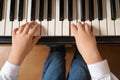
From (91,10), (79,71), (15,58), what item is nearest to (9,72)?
(15,58)

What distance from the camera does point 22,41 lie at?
103 centimetres

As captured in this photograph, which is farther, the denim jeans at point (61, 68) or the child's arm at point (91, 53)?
the denim jeans at point (61, 68)

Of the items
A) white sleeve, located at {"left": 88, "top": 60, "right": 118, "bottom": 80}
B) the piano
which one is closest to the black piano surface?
the piano

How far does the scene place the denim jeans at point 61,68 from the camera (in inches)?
42.3

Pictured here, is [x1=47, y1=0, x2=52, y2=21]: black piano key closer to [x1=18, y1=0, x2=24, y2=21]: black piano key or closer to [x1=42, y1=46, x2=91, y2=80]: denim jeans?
[x1=18, y1=0, x2=24, y2=21]: black piano key

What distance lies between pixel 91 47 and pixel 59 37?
14 centimetres

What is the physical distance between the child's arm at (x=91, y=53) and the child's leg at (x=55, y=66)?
7.0 inches

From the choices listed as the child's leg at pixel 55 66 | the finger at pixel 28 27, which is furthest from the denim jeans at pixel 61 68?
the finger at pixel 28 27

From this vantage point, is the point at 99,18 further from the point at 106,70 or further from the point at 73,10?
the point at 106,70

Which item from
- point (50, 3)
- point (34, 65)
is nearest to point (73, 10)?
point (50, 3)

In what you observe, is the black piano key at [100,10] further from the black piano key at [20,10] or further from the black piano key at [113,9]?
the black piano key at [20,10]

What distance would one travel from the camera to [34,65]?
1.37 meters

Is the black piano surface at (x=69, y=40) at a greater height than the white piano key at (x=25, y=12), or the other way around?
the white piano key at (x=25, y=12)

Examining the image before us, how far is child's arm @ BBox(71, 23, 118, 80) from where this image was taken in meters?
0.96
